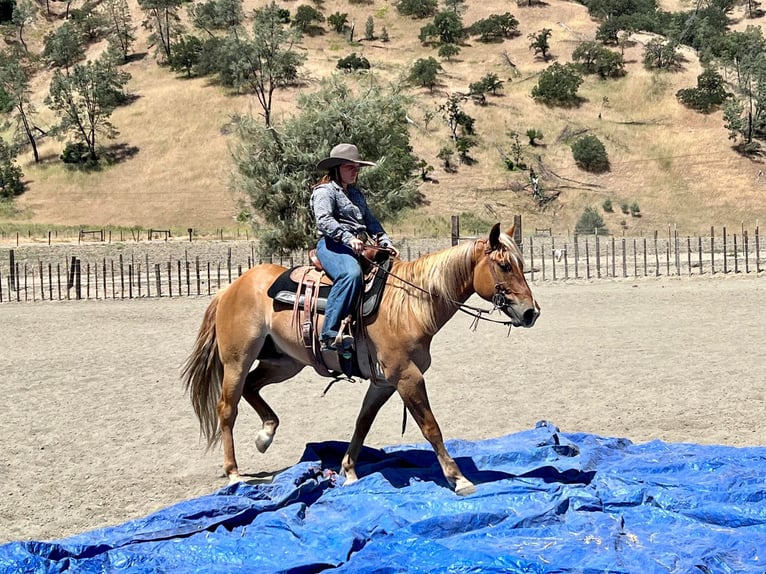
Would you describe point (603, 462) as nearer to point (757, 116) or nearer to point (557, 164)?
point (557, 164)

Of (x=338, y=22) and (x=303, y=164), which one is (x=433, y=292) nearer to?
(x=303, y=164)

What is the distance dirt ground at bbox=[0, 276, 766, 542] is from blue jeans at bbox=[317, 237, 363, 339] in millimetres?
1648

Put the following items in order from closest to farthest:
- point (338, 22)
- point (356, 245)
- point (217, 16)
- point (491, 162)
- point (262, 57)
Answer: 1. point (356, 245)
2. point (491, 162)
3. point (262, 57)
4. point (217, 16)
5. point (338, 22)

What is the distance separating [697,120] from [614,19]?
23.2 metres

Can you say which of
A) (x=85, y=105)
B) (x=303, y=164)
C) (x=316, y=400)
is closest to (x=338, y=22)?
(x=85, y=105)

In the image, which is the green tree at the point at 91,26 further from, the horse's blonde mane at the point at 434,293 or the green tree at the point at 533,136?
the horse's blonde mane at the point at 434,293

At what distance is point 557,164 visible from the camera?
177 feet

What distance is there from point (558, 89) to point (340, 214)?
59974 mm

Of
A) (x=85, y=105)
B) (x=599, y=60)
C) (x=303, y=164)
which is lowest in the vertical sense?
(x=303, y=164)

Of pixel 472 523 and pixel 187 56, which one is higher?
pixel 187 56

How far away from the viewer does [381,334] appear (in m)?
5.20

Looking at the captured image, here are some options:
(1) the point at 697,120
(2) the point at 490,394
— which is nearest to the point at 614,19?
(1) the point at 697,120

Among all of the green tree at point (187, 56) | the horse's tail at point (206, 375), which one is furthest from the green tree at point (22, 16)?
the horse's tail at point (206, 375)

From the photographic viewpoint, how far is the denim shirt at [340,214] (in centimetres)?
524
